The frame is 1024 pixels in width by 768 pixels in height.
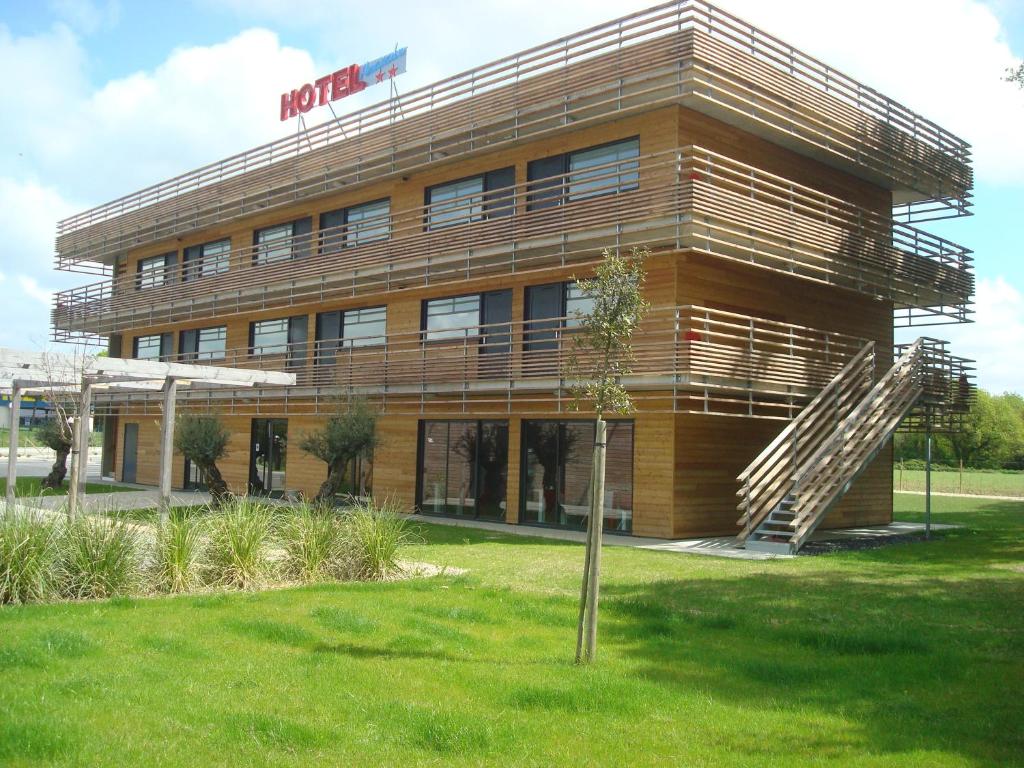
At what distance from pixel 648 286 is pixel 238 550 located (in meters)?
10.5

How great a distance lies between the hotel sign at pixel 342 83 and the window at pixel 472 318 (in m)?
7.47

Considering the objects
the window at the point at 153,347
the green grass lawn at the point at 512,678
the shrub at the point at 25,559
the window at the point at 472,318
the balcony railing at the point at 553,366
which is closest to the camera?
the green grass lawn at the point at 512,678

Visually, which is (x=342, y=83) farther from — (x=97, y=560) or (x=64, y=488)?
(x=97, y=560)

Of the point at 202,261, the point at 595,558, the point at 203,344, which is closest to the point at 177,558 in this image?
the point at 595,558

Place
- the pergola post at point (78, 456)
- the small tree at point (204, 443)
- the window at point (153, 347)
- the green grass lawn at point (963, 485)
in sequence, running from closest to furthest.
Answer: the pergola post at point (78, 456) < the small tree at point (204, 443) < the window at point (153, 347) < the green grass lawn at point (963, 485)

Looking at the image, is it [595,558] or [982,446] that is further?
[982,446]

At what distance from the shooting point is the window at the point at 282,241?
2783cm

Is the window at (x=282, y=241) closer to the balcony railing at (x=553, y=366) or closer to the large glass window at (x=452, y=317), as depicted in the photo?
the balcony railing at (x=553, y=366)

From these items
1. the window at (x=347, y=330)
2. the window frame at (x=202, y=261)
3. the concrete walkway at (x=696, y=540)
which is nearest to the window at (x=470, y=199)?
the window at (x=347, y=330)

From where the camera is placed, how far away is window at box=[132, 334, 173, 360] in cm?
3419

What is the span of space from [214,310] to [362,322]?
7105mm

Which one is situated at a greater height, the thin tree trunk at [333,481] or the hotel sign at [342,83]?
the hotel sign at [342,83]

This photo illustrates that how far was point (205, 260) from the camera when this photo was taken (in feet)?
99.9

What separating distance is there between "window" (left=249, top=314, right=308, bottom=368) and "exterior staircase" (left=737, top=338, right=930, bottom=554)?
13.9m
